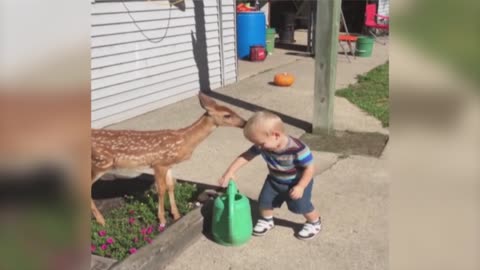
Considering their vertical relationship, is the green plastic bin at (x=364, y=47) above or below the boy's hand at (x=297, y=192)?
above

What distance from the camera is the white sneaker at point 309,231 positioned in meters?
3.77

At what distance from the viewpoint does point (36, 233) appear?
1.59ft

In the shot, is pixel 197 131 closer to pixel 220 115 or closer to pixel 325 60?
pixel 220 115

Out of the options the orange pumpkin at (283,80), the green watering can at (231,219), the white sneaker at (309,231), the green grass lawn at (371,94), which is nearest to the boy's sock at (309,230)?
the white sneaker at (309,231)

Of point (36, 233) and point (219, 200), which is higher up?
point (36, 233)

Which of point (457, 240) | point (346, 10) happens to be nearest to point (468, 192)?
point (457, 240)

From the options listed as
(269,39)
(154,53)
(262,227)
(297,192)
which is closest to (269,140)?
(297,192)

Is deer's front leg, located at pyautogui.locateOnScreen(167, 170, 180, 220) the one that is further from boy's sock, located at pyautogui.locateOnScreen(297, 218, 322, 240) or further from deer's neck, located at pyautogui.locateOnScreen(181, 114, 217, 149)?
boy's sock, located at pyautogui.locateOnScreen(297, 218, 322, 240)

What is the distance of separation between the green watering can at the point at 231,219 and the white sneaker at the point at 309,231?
1.23 ft

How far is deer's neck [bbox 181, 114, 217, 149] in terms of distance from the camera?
370 centimetres

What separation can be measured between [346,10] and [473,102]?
21.3 m

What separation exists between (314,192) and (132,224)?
1.68 metres

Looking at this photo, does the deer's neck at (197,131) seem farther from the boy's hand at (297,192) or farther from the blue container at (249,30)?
the blue container at (249,30)

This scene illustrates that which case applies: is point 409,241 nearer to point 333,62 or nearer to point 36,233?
point 36,233
